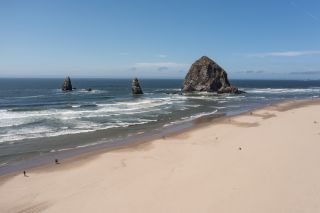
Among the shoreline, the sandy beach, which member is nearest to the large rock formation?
the shoreline

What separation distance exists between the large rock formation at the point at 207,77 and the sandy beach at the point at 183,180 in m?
66.0

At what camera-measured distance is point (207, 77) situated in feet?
307

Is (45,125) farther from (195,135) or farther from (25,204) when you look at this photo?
(25,204)

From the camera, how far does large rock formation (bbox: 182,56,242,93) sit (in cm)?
9262

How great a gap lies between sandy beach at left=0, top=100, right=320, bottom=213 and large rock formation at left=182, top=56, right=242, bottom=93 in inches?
2600

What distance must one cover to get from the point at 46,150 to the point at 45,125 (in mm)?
10953

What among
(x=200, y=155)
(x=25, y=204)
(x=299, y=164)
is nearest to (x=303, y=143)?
(x=299, y=164)

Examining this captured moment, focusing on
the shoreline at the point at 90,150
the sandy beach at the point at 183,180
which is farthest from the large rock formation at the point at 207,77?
the sandy beach at the point at 183,180

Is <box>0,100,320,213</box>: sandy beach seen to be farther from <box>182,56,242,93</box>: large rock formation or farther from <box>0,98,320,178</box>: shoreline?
<box>182,56,242,93</box>: large rock formation

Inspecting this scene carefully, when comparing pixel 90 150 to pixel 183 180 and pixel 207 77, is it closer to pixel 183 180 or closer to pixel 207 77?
pixel 183 180

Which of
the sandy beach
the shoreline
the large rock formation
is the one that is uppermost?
the large rock formation

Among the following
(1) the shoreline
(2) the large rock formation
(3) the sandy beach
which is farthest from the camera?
(2) the large rock formation

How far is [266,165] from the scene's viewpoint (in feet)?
63.2

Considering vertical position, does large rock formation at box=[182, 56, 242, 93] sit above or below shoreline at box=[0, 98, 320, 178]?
above
